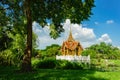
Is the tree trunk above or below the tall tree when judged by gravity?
below

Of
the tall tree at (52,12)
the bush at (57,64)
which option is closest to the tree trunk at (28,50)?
the tall tree at (52,12)

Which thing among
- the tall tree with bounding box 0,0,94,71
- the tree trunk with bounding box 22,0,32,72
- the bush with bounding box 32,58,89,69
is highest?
the tall tree with bounding box 0,0,94,71

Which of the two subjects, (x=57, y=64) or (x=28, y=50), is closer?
(x=28, y=50)

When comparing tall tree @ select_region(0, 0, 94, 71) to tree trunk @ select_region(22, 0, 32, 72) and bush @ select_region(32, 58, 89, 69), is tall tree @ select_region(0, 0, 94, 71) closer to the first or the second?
tree trunk @ select_region(22, 0, 32, 72)

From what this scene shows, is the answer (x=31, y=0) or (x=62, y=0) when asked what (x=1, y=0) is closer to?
(x=31, y=0)

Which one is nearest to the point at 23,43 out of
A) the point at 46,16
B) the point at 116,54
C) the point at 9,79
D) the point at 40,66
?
the point at 40,66

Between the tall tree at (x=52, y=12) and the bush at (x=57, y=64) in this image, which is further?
the bush at (x=57, y=64)

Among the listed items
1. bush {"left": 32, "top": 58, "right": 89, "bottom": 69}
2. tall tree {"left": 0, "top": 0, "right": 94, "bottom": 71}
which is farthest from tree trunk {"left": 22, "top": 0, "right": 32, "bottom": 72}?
bush {"left": 32, "top": 58, "right": 89, "bottom": 69}

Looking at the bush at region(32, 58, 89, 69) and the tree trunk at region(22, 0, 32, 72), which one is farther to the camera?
the bush at region(32, 58, 89, 69)

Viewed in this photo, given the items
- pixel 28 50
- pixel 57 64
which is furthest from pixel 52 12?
pixel 57 64

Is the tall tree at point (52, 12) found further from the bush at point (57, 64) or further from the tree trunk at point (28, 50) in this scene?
the bush at point (57, 64)

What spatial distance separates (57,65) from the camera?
98.6 ft

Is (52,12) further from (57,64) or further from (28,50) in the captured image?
(57,64)

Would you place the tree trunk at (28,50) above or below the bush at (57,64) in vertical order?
above
